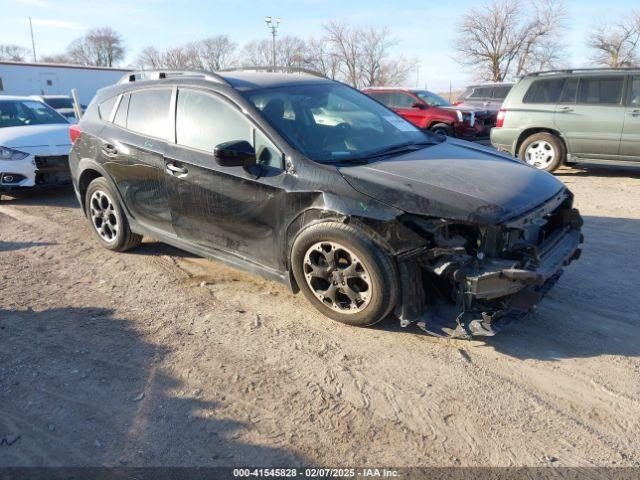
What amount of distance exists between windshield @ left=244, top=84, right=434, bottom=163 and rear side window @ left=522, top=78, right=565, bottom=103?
18.8 feet

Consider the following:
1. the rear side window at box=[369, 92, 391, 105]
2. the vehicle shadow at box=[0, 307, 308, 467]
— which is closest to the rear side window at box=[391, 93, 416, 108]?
the rear side window at box=[369, 92, 391, 105]

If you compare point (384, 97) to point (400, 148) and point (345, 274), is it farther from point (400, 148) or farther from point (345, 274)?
point (345, 274)

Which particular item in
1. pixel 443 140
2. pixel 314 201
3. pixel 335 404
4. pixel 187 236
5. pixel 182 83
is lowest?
pixel 335 404

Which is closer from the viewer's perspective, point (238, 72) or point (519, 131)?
point (238, 72)

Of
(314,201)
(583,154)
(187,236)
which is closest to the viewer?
(314,201)

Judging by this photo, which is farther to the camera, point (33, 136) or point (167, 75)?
point (33, 136)

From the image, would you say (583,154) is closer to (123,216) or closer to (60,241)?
(123,216)

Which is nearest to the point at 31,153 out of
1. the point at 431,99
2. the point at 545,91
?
the point at 545,91

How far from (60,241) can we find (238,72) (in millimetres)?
2969

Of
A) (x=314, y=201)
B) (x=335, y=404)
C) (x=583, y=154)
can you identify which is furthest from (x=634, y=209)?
(x=335, y=404)

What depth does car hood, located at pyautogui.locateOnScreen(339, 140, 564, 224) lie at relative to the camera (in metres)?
3.27

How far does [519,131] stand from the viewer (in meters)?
9.67

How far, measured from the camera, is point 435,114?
13750 mm

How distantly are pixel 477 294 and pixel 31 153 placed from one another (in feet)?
23.7
